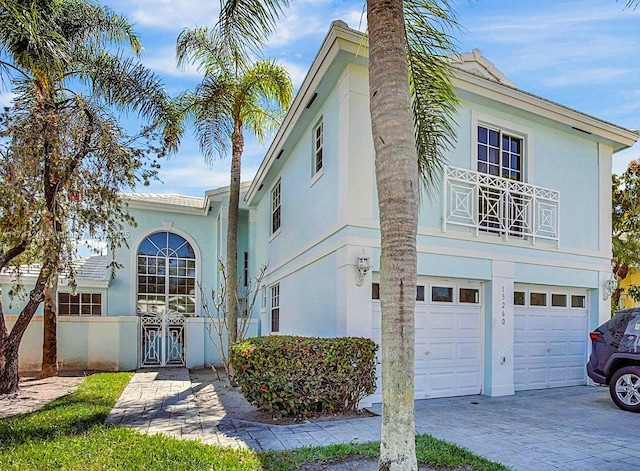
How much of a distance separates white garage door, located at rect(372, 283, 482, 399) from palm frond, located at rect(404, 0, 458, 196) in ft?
10.4

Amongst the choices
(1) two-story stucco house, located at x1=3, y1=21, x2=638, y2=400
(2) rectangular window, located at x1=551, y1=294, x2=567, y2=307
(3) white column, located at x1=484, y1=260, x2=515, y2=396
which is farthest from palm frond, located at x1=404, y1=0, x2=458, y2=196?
(2) rectangular window, located at x1=551, y1=294, x2=567, y2=307

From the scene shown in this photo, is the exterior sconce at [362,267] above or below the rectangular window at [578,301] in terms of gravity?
above

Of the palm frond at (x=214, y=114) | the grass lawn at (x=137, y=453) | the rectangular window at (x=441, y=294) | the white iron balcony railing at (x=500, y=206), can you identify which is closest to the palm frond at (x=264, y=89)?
the palm frond at (x=214, y=114)

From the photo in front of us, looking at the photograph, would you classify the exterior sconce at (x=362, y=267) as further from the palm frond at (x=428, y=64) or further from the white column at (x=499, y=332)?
the white column at (x=499, y=332)

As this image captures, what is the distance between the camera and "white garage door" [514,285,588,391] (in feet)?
34.5

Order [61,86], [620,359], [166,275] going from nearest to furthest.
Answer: [620,359] → [61,86] → [166,275]

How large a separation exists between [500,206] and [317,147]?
416 cm

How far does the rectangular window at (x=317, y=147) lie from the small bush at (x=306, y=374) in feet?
14.0

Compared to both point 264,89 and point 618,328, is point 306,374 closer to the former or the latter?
point 618,328

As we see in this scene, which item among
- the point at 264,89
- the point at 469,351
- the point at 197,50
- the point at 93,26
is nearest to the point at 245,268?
the point at 264,89

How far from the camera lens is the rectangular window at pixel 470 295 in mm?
9898

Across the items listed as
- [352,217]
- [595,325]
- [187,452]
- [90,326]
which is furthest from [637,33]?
[90,326]

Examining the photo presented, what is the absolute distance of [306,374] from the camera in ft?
23.6

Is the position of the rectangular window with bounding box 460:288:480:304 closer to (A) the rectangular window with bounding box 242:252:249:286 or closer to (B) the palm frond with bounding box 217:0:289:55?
(B) the palm frond with bounding box 217:0:289:55
